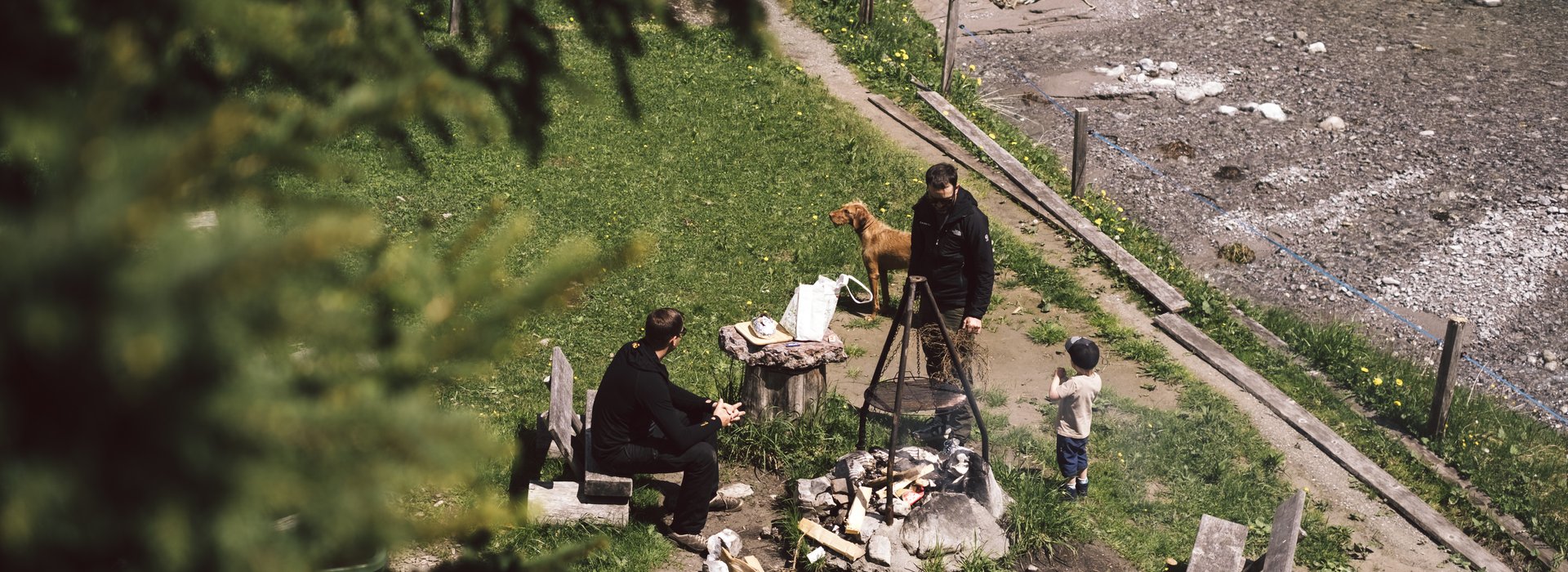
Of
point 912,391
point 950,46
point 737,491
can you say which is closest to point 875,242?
point 912,391

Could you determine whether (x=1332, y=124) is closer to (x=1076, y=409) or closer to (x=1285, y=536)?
(x=1076, y=409)

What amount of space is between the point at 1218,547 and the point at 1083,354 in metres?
1.33

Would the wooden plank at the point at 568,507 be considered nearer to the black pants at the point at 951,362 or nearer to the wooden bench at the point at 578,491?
the wooden bench at the point at 578,491

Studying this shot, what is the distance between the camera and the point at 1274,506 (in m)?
8.09

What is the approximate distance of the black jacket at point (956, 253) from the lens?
8.03m

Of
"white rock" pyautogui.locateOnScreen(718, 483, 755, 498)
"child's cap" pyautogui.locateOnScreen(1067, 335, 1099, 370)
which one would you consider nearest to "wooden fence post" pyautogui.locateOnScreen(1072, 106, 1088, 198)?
"child's cap" pyautogui.locateOnScreen(1067, 335, 1099, 370)

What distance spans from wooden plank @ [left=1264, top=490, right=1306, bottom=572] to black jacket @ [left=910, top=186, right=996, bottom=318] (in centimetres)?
216

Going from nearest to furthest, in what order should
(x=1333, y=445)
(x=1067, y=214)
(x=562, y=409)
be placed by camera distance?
(x=562, y=409) < (x=1333, y=445) < (x=1067, y=214)

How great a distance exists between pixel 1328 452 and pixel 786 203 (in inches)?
224

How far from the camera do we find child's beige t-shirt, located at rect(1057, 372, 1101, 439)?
746 cm

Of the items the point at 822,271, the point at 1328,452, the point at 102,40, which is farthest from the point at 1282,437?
the point at 102,40

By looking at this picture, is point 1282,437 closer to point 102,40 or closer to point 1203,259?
point 1203,259

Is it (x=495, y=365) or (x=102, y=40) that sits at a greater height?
(x=102, y=40)

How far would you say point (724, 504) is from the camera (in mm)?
7438
